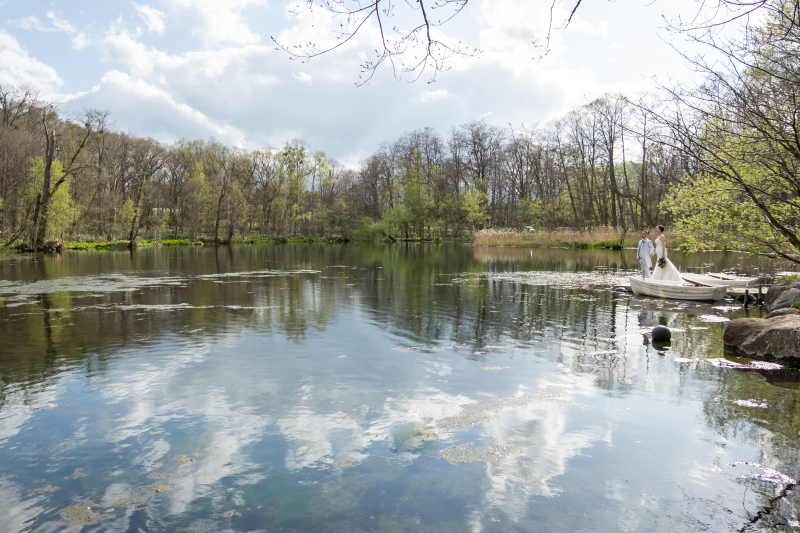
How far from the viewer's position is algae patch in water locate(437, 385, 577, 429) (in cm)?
556

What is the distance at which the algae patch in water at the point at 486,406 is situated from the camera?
219 inches

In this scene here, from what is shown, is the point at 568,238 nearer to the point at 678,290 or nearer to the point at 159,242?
the point at 678,290

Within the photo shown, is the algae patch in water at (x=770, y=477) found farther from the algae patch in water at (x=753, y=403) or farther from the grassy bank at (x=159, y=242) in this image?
the grassy bank at (x=159, y=242)

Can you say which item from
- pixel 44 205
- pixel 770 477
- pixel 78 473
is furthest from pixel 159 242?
pixel 770 477

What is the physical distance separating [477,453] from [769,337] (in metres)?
6.77

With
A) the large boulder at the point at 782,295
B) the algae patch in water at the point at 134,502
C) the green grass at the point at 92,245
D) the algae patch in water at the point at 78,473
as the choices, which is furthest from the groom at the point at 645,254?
the green grass at the point at 92,245

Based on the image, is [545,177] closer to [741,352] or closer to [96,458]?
[741,352]

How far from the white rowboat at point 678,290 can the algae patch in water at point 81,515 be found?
15.3 m

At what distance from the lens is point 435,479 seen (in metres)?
4.37

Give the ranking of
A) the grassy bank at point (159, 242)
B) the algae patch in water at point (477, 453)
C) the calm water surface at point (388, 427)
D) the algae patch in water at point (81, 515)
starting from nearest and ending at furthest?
the algae patch in water at point (81, 515) → the calm water surface at point (388, 427) → the algae patch in water at point (477, 453) → the grassy bank at point (159, 242)

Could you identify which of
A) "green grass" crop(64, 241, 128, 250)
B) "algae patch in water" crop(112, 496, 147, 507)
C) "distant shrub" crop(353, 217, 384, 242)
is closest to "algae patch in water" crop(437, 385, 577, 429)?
"algae patch in water" crop(112, 496, 147, 507)

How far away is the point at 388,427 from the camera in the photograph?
215 inches

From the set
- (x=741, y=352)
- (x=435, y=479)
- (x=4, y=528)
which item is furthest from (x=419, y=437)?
(x=741, y=352)

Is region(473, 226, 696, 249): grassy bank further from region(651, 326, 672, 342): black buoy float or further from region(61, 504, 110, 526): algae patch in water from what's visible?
region(61, 504, 110, 526): algae patch in water
